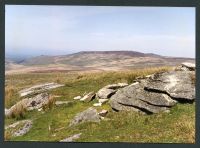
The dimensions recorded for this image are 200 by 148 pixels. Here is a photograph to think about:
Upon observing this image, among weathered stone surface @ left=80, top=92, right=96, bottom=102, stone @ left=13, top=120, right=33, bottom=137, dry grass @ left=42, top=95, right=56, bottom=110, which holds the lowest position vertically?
stone @ left=13, top=120, right=33, bottom=137

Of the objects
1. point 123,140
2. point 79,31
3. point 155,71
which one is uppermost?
point 79,31

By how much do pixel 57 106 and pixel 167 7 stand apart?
329 centimetres

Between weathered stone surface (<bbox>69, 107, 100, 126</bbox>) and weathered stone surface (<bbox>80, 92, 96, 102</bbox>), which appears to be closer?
weathered stone surface (<bbox>69, 107, 100, 126</bbox>)

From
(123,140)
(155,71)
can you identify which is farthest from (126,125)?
(155,71)

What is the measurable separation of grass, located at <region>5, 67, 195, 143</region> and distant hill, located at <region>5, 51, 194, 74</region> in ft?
0.54

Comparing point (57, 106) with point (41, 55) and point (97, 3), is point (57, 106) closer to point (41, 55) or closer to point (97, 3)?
point (41, 55)

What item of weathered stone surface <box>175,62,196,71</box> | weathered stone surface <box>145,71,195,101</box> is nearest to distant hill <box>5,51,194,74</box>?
weathered stone surface <box>175,62,196,71</box>

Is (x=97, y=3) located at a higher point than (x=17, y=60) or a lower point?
higher

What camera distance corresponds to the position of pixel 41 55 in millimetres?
14414

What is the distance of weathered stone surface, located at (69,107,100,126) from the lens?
14.2 meters

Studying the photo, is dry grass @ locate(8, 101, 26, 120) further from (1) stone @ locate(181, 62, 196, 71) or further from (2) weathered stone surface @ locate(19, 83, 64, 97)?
(1) stone @ locate(181, 62, 196, 71)

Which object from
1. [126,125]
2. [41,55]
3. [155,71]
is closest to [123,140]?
[126,125]

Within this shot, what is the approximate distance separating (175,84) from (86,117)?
2.08 m

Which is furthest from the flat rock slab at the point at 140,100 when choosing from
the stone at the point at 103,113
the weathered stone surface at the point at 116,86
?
the stone at the point at 103,113
